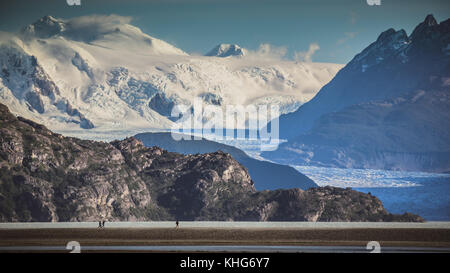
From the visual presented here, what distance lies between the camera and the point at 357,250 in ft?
305

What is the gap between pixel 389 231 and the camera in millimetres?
128000

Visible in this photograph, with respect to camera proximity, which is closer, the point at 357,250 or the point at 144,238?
the point at 357,250

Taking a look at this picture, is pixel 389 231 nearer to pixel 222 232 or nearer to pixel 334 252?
pixel 222 232

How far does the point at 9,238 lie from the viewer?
109 meters
